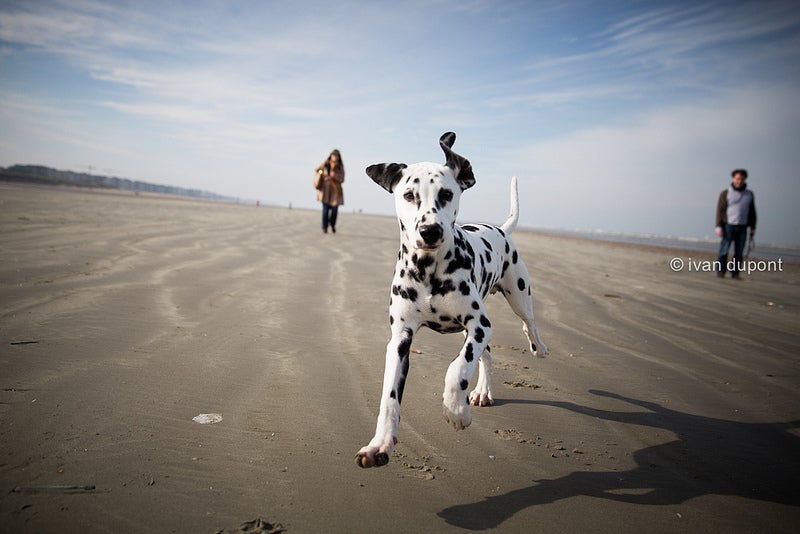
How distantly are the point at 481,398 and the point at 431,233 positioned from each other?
5.30 ft

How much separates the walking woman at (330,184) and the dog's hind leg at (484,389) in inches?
480

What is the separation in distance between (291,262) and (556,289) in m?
5.18

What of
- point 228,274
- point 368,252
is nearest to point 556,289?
point 368,252

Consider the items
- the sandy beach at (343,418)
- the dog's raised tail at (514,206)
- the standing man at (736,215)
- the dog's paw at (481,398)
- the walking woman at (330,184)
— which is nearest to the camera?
the sandy beach at (343,418)

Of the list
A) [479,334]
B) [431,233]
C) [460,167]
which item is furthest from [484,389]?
[460,167]

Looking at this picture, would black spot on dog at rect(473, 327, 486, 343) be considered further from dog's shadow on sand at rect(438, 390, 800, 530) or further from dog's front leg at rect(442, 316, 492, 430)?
dog's shadow on sand at rect(438, 390, 800, 530)

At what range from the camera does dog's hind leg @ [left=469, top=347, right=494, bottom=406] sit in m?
3.60

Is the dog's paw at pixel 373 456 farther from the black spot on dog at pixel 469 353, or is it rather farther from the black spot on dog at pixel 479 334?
the black spot on dog at pixel 479 334

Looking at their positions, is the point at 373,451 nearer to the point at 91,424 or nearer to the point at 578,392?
the point at 91,424

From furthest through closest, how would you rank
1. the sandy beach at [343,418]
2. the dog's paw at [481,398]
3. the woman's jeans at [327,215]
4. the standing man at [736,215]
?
the woman's jeans at [327,215], the standing man at [736,215], the dog's paw at [481,398], the sandy beach at [343,418]

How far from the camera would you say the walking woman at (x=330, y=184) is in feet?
50.2

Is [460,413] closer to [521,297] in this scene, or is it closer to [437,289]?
[437,289]

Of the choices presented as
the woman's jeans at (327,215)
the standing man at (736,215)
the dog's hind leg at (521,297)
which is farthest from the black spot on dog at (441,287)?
the woman's jeans at (327,215)

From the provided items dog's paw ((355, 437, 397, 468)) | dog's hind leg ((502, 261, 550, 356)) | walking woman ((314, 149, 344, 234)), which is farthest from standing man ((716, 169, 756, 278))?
dog's paw ((355, 437, 397, 468))
